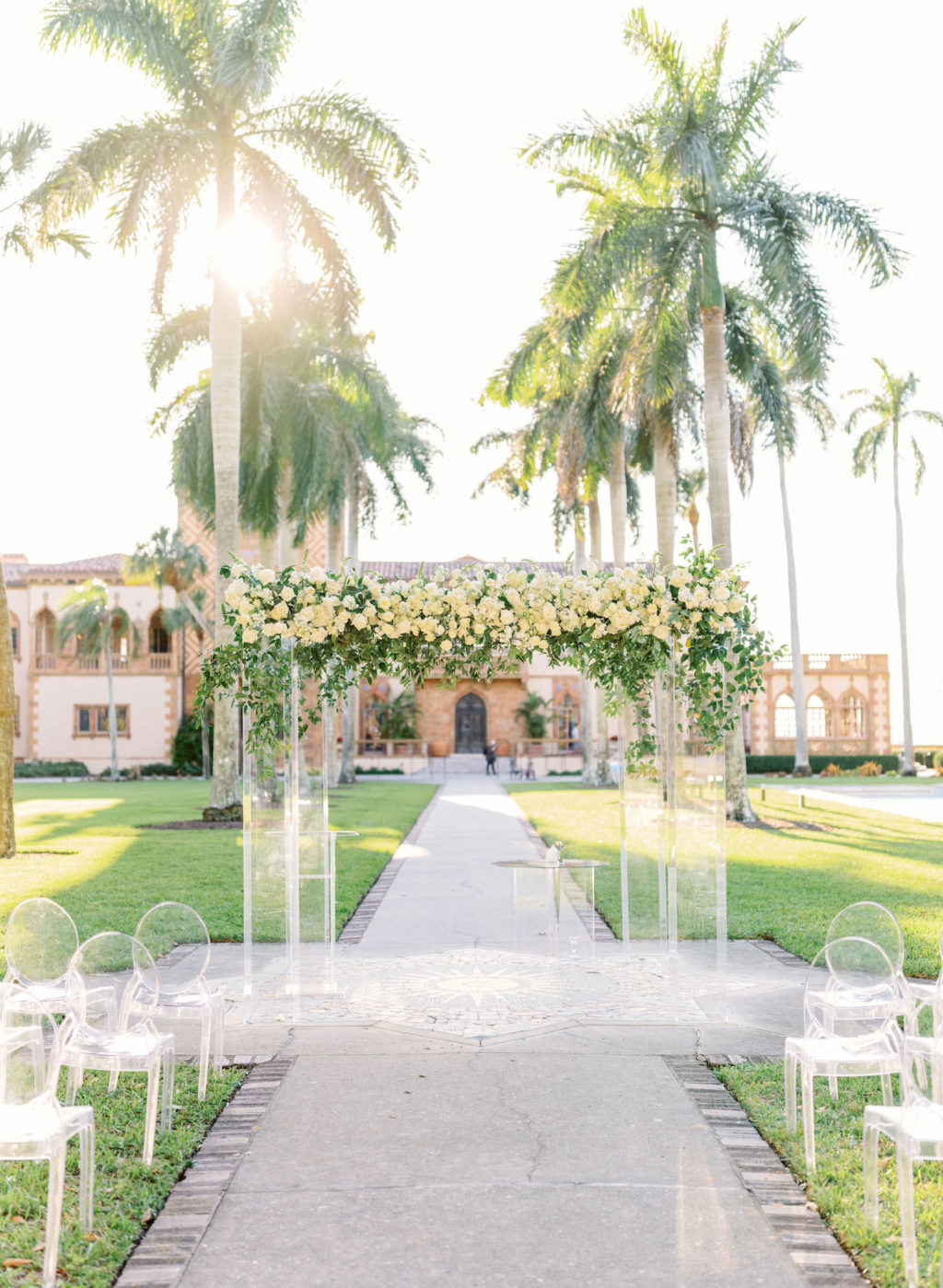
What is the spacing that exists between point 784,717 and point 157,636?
27225 mm

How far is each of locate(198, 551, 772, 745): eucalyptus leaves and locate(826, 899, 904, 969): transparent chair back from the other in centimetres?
250

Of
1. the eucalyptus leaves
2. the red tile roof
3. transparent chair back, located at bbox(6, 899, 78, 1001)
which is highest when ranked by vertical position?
the red tile roof

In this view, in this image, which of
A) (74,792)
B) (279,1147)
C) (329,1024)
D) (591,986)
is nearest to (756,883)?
(591,986)

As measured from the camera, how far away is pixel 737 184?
1819 cm

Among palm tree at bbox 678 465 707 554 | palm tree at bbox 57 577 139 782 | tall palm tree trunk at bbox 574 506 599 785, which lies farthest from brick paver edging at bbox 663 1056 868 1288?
palm tree at bbox 57 577 139 782

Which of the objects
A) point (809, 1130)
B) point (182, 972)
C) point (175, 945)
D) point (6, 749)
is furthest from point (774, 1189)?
point (6, 749)

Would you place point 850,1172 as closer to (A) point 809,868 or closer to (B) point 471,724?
(A) point 809,868

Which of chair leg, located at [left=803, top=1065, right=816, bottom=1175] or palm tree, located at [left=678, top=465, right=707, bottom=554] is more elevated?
palm tree, located at [left=678, top=465, right=707, bottom=554]

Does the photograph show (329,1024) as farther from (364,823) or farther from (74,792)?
(74,792)

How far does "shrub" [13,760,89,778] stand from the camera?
4391cm

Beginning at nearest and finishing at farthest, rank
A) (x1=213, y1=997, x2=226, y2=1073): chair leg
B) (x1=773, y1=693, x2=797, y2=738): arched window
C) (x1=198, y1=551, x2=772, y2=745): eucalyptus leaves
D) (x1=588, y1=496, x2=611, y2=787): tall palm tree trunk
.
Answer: (x1=213, y1=997, x2=226, y2=1073): chair leg, (x1=198, y1=551, x2=772, y2=745): eucalyptus leaves, (x1=588, y1=496, x2=611, y2=787): tall palm tree trunk, (x1=773, y1=693, x2=797, y2=738): arched window

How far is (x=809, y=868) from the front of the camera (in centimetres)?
1370

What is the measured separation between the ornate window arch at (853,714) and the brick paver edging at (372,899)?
123 ft

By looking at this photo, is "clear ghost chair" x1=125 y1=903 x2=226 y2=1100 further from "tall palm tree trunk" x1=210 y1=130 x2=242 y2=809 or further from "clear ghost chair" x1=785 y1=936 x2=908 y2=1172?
"tall palm tree trunk" x1=210 y1=130 x2=242 y2=809
